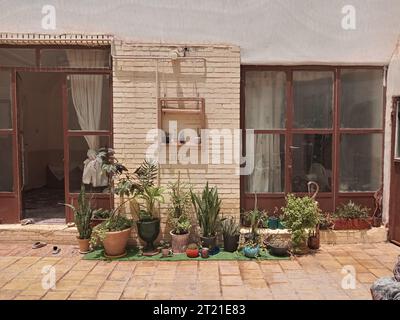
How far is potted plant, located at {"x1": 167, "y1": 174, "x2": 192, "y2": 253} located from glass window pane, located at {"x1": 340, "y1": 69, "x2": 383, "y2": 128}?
2950 millimetres

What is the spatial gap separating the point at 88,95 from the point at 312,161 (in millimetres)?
3952

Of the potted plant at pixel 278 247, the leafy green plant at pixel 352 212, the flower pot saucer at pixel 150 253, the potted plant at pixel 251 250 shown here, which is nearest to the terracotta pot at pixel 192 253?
the flower pot saucer at pixel 150 253

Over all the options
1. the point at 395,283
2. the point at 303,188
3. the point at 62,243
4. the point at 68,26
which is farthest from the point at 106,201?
the point at 395,283

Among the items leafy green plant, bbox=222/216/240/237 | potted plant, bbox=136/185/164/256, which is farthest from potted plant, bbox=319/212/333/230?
potted plant, bbox=136/185/164/256

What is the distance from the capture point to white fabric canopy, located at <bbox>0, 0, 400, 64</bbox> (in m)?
5.12

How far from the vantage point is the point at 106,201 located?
18.0ft

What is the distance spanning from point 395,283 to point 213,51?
3.93 m

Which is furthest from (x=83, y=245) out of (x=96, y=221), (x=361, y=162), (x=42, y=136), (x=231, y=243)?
(x=42, y=136)

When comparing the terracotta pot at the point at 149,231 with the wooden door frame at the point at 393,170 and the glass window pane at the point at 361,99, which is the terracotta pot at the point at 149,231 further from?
the wooden door frame at the point at 393,170

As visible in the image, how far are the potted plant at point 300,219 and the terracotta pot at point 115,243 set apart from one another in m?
2.49

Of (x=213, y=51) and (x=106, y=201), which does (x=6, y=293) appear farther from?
(x=213, y=51)

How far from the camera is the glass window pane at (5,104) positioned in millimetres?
5414

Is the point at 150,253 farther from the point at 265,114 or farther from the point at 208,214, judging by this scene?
the point at 265,114

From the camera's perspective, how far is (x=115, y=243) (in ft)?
15.7
